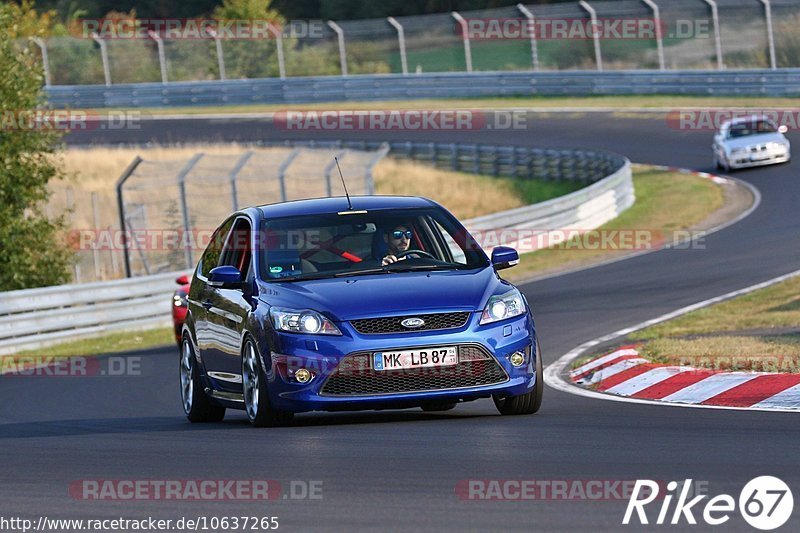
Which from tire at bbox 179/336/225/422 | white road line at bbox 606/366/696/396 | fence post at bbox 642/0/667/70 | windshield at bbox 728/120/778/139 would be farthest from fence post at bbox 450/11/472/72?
tire at bbox 179/336/225/422

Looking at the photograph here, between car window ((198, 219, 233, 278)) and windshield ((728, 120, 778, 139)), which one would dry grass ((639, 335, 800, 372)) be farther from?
windshield ((728, 120, 778, 139))

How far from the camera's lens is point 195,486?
7602 mm

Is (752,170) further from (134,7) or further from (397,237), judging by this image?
(134,7)

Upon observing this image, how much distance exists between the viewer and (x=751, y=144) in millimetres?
33688

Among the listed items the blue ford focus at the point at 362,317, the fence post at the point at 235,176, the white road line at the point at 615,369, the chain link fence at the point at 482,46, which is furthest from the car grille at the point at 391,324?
the chain link fence at the point at 482,46

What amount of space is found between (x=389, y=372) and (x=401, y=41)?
149 ft

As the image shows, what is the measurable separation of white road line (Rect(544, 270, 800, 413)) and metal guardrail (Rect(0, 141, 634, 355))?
7.25m

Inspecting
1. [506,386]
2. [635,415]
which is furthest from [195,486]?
[635,415]

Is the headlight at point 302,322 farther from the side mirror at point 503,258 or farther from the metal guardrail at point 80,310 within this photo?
the metal guardrail at point 80,310

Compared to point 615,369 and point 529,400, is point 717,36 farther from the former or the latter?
point 529,400

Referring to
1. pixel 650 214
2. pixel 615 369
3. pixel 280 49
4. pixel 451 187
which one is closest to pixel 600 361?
pixel 615 369

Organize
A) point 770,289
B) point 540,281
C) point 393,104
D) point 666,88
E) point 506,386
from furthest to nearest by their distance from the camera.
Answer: point 393,104, point 666,88, point 540,281, point 770,289, point 506,386

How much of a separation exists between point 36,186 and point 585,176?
15.3 meters

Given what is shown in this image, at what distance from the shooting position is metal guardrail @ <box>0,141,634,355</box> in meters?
21.6
